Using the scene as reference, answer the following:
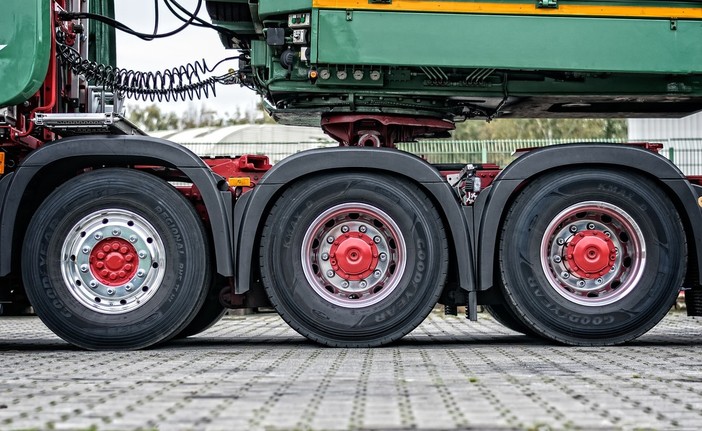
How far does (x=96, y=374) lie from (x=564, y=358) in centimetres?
297

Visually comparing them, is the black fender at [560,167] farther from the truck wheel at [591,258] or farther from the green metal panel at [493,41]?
the green metal panel at [493,41]

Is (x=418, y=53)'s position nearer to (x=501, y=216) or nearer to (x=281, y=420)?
(x=501, y=216)

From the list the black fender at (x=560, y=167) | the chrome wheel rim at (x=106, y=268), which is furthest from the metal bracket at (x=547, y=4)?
the chrome wheel rim at (x=106, y=268)

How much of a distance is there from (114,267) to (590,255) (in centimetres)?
345

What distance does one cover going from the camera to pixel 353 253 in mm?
8156

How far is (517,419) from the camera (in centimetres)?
453

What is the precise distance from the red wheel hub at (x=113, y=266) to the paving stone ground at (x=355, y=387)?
1.83 ft

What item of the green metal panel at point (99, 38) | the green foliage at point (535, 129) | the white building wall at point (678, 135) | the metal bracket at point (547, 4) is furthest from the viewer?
the green foliage at point (535, 129)

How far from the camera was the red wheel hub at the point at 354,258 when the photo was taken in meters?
8.14

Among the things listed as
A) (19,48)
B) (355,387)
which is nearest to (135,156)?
(19,48)

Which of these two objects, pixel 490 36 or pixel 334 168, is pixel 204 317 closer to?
pixel 334 168

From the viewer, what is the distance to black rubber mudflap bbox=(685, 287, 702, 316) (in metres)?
8.73

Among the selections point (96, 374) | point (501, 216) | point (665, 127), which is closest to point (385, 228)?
point (501, 216)

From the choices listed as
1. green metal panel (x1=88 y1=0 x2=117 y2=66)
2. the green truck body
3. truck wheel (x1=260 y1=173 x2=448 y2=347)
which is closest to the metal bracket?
the green truck body
